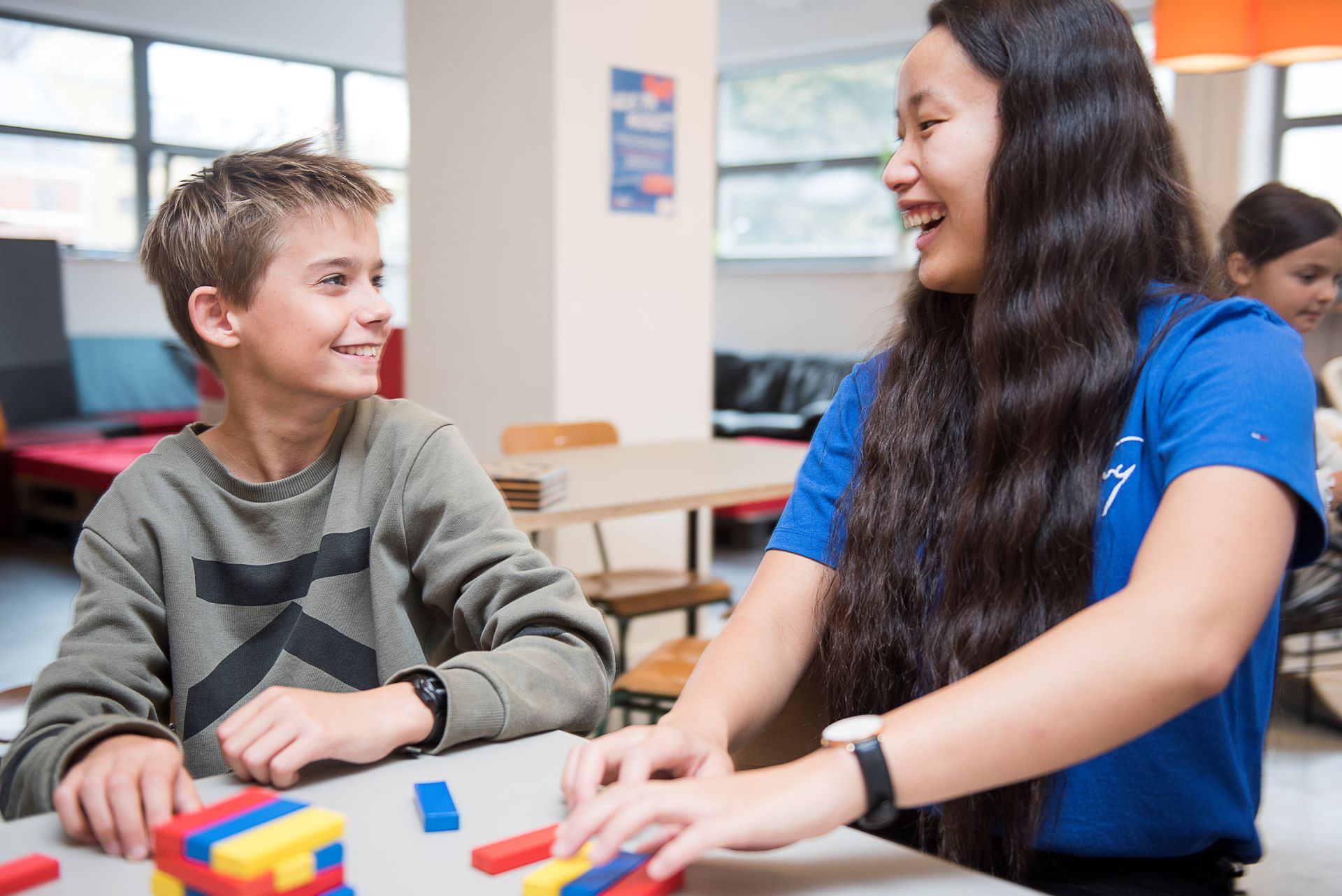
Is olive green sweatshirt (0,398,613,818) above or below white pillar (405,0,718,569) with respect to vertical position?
below

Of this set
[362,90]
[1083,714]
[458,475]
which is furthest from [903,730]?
[362,90]

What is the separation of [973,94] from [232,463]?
2.73 ft

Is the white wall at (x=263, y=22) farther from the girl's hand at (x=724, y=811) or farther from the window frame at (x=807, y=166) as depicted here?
the girl's hand at (x=724, y=811)

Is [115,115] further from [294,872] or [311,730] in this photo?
[294,872]

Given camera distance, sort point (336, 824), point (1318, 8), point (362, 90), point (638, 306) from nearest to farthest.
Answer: point (336, 824) → point (1318, 8) → point (638, 306) → point (362, 90)

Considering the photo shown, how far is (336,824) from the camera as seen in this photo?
71cm

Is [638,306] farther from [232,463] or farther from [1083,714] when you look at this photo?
[1083,714]

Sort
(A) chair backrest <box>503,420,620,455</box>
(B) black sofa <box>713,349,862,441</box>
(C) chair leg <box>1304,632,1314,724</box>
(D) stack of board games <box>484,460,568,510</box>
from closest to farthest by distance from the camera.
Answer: (D) stack of board games <box>484,460,568,510</box> < (A) chair backrest <box>503,420,620,455</box> < (C) chair leg <box>1304,632,1314,724</box> < (B) black sofa <box>713,349,862,441</box>

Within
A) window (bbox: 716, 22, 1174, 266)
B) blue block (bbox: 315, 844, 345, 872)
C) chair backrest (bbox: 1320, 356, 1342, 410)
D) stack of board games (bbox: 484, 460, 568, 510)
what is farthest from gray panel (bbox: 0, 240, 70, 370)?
blue block (bbox: 315, 844, 345, 872)

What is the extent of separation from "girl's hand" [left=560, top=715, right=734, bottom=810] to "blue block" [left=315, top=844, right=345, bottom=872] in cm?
15

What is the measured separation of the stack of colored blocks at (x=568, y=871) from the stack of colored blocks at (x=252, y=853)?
91mm

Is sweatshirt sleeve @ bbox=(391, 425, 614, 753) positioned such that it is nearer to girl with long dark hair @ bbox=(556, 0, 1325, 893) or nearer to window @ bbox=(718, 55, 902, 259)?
girl with long dark hair @ bbox=(556, 0, 1325, 893)

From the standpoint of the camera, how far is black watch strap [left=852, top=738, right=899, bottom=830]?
76cm

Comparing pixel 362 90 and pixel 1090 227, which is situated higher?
pixel 362 90
